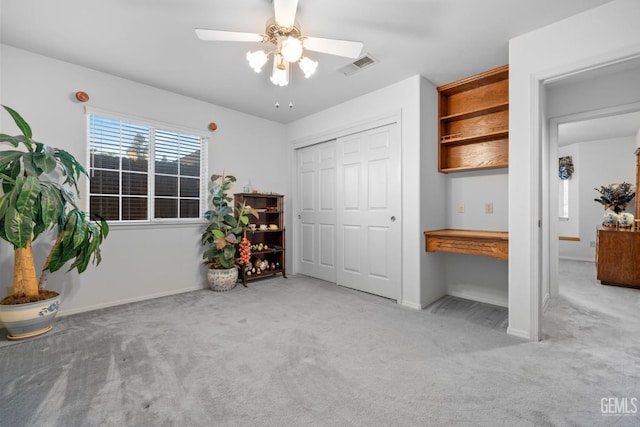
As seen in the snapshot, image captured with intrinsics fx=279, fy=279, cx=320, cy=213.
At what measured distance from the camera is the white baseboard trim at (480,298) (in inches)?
123

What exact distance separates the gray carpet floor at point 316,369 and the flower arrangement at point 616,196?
2.96 m

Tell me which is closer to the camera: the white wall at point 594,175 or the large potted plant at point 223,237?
the large potted plant at point 223,237

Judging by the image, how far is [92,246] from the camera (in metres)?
2.47

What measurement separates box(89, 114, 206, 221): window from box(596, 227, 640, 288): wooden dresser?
569 cm

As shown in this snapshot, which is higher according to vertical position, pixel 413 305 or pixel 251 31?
pixel 251 31

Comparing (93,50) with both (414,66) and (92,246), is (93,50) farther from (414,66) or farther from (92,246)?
(414,66)

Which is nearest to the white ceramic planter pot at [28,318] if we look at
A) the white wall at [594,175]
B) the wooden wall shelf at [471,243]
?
the wooden wall shelf at [471,243]

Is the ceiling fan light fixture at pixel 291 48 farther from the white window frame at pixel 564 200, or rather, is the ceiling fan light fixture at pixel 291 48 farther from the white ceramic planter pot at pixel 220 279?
the white window frame at pixel 564 200

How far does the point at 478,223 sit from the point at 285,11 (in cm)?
295

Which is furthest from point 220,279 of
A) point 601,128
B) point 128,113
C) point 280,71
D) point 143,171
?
point 601,128

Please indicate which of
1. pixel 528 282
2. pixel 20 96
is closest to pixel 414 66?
pixel 528 282

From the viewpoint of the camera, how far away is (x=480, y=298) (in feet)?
10.7

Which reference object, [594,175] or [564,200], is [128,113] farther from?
[564,200]

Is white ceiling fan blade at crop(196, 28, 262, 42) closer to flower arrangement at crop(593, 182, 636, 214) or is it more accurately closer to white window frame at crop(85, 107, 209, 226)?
white window frame at crop(85, 107, 209, 226)
